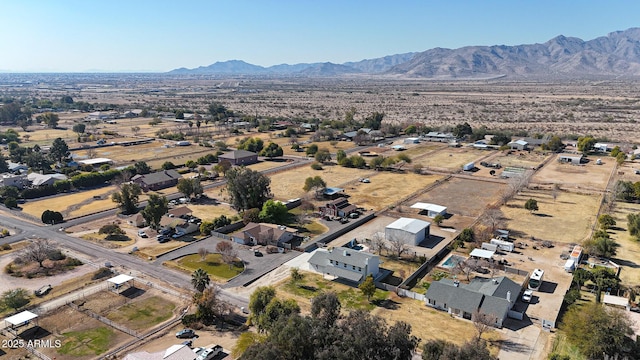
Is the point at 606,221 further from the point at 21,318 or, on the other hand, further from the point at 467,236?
the point at 21,318

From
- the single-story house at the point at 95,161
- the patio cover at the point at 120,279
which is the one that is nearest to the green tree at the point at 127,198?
the patio cover at the point at 120,279

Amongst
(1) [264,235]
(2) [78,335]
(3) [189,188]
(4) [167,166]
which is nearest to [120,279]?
(2) [78,335]

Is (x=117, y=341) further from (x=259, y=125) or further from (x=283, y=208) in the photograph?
(x=259, y=125)

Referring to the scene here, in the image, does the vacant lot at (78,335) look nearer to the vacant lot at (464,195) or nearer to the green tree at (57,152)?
the vacant lot at (464,195)

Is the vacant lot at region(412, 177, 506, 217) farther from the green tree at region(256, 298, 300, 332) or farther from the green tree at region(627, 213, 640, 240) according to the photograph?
the green tree at region(256, 298, 300, 332)

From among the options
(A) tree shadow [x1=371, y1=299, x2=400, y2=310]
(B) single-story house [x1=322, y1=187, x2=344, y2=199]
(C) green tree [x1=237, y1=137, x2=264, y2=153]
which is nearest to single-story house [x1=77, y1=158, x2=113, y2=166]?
(C) green tree [x1=237, y1=137, x2=264, y2=153]

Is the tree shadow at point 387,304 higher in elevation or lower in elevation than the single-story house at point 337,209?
lower

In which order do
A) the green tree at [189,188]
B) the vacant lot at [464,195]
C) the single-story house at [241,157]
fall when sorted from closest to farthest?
the vacant lot at [464,195] → the green tree at [189,188] → the single-story house at [241,157]
